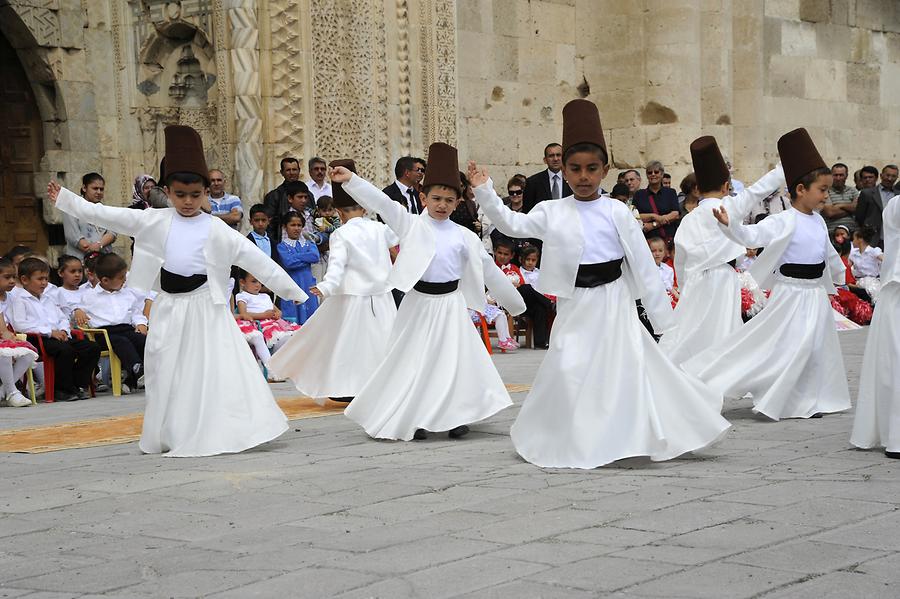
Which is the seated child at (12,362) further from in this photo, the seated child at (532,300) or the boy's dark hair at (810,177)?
the boy's dark hair at (810,177)

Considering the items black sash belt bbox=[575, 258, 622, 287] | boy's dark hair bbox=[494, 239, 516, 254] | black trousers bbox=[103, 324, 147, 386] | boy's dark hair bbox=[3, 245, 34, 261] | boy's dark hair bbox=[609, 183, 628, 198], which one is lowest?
black trousers bbox=[103, 324, 147, 386]

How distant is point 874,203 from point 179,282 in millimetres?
11858

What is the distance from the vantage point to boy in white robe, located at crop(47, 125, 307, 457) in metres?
7.79

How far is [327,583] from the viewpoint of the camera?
4.49 m

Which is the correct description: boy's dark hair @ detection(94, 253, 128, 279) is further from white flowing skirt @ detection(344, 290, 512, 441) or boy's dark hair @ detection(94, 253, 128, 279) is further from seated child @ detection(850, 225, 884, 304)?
seated child @ detection(850, 225, 884, 304)

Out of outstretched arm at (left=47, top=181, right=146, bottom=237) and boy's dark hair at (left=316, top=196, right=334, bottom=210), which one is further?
boy's dark hair at (left=316, top=196, right=334, bottom=210)

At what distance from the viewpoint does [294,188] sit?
44.2 feet

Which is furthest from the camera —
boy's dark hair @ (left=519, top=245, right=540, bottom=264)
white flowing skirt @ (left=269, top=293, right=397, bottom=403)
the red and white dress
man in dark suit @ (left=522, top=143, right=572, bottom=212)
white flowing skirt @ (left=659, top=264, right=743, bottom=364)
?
boy's dark hair @ (left=519, top=245, right=540, bottom=264)

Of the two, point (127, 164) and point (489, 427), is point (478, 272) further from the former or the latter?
point (127, 164)

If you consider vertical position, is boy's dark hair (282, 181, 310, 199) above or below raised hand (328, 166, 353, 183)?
below

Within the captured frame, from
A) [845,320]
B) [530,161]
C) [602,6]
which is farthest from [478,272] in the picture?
[602,6]

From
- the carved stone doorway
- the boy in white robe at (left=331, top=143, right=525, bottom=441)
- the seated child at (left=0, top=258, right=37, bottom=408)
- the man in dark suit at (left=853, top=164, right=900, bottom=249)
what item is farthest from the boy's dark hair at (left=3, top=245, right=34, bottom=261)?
the man in dark suit at (left=853, top=164, right=900, bottom=249)

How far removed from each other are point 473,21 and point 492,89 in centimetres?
92

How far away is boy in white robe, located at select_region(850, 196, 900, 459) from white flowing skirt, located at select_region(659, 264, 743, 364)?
3293 mm
